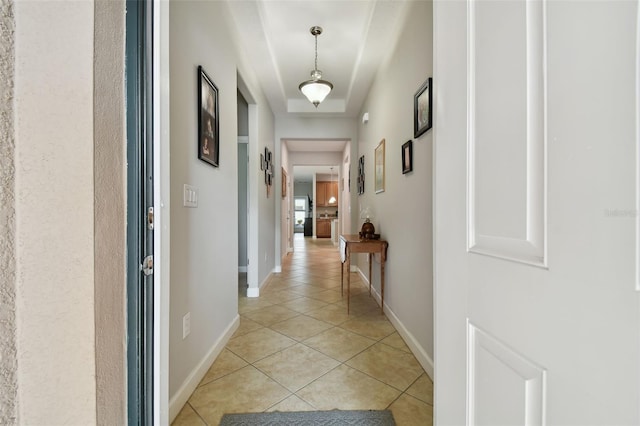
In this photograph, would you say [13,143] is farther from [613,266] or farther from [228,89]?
[228,89]

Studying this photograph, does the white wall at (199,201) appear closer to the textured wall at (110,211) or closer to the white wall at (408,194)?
the textured wall at (110,211)

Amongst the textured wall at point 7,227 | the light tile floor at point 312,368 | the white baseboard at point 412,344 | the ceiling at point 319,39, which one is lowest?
the light tile floor at point 312,368

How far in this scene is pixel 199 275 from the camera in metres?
1.72

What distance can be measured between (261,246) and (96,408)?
3.03m

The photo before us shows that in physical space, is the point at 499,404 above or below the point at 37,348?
below

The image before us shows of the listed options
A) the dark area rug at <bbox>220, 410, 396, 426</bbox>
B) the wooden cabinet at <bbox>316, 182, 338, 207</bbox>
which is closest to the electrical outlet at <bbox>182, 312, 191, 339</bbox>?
the dark area rug at <bbox>220, 410, 396, 426</bbox>

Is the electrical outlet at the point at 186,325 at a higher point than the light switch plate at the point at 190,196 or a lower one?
lower

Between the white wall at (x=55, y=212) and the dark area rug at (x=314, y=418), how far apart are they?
1.00m

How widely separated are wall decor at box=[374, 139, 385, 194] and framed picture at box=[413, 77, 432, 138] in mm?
962

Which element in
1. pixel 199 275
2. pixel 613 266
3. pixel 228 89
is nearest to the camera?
pixel 613 266

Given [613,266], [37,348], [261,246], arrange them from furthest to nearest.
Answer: [261,246] → [37,348] → [613,266]

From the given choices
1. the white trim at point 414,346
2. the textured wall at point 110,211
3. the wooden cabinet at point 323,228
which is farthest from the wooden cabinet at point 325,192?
the textured wall at point 110,211

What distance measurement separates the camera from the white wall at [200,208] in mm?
1434

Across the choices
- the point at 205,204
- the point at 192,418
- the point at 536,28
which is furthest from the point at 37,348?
the point at 205,204
